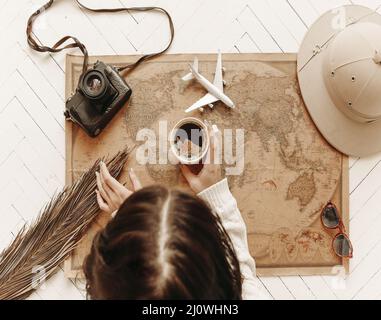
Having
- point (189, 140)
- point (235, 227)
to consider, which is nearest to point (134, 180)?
point (189, 140)

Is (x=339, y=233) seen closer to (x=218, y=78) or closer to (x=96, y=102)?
(x=218, y=78)

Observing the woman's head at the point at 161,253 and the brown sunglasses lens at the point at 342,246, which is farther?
the brown sunglasses lens at the point at 342,246

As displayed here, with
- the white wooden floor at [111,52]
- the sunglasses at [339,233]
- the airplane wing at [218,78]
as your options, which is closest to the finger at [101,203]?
the white wooden floor at [111,52]

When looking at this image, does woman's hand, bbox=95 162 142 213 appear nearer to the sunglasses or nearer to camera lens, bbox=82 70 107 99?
camera lens, bbox=82 70 107 99

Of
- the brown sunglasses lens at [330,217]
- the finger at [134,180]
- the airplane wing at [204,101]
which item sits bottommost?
the brown sunglasses lens at [330,217]

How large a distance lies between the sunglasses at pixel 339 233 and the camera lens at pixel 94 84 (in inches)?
23.0

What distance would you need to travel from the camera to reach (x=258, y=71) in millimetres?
1091

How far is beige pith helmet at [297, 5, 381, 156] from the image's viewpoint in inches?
40.0

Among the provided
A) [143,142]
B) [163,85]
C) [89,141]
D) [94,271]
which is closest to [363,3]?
[163,85]

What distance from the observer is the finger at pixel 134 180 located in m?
1.07

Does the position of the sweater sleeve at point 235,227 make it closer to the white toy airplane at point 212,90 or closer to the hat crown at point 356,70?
the white toy airplane at point 212,90

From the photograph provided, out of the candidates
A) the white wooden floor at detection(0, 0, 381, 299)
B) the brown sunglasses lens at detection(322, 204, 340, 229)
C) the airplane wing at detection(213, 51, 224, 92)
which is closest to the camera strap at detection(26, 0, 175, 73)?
the white wooden floor at detection(0, 0, 381, 299)
